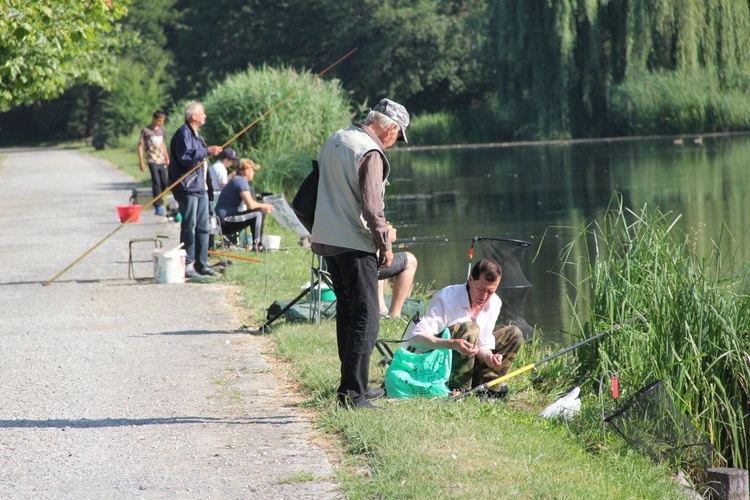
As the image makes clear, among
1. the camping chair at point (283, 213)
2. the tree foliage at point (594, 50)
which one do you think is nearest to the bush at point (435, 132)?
the tree foliage at point (594, 50)

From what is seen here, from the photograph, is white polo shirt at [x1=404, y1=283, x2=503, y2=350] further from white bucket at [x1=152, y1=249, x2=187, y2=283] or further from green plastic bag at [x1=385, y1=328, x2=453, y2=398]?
white bucket at [x1=152, y1=249, x2=187, y2=283]

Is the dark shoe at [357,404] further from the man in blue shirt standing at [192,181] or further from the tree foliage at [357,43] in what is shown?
the tree foliage at [357,43]

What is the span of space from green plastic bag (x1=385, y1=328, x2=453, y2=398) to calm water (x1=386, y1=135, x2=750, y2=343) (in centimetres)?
257

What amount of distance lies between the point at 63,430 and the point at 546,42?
3911 cm

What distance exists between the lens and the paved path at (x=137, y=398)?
5582 millimetres

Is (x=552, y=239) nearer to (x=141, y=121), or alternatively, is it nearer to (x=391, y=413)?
(x=391, y=413)

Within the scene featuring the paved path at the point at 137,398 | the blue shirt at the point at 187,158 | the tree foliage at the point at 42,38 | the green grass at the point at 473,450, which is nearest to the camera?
the green grass at the point at 473,450

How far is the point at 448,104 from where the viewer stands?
62.7m

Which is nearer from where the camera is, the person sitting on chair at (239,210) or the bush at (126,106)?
the person sitting on chair at (239,210)

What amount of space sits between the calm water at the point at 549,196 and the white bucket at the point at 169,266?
8.38ft

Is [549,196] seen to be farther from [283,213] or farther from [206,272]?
[206,272]

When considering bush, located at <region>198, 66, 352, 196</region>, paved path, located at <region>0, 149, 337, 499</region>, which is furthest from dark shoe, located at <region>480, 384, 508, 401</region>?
bush, located at <region>198, 66, 352, 196</region>

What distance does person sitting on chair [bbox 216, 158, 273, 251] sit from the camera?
47.2 feet

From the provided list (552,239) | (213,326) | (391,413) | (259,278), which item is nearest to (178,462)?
(391,413)
